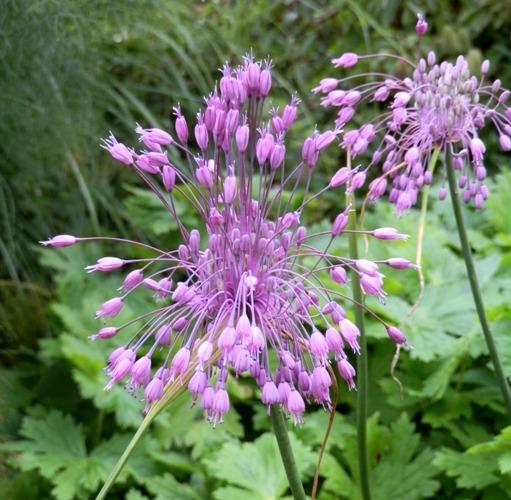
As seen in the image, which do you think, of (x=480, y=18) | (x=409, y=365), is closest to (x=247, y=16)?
(x=480, y=18)

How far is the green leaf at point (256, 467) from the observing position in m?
1.74

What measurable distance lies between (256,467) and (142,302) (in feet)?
3.41

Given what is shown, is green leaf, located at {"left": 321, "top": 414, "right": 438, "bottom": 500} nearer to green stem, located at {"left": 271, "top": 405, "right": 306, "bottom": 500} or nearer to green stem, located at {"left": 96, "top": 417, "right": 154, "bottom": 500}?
green stem, located at {"left": 271, "top": 405, "right": 306, "bottom": 500}

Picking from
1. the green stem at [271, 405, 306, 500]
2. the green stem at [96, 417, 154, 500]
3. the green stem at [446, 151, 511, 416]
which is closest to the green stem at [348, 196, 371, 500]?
the green stem at [446, 151, 511, 416]

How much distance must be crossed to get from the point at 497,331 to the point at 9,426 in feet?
4.70

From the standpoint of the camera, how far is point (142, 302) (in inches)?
106

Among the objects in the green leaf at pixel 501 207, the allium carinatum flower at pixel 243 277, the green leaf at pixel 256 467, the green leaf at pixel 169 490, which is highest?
the green leaf at pixel 501 207

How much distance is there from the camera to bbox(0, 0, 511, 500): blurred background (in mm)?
1892

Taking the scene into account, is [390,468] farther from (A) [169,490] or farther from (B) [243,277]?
(B) [243,277]

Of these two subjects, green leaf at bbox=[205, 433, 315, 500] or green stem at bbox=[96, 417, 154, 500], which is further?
green leaf at bbox=[205, 433, 315, 500]

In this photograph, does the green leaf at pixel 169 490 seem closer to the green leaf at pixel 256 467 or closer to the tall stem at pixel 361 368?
the green leaf at pixel 256 467

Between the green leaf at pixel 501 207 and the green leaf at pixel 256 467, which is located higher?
the green leaf at pixel 501 207

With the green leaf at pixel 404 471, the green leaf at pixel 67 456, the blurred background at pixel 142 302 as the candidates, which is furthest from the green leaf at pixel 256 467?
the green leaf at pixel 67 456

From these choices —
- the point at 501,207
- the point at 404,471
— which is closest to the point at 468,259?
the point at 404,471
